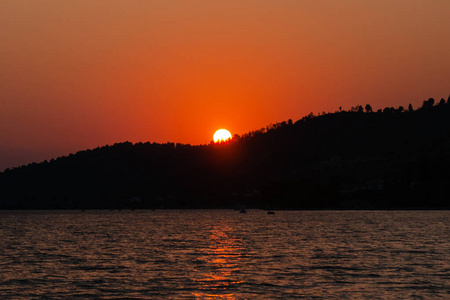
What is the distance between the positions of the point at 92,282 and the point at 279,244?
5178 cm

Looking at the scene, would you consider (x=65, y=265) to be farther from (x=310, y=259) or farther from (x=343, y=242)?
(x=343, y=242)

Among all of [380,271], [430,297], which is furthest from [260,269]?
[430,297]

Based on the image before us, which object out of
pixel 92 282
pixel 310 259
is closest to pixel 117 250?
pixel 310 259

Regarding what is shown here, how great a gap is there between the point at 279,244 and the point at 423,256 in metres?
29.1

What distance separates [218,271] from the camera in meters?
71.7

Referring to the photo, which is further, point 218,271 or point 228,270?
point 228,270

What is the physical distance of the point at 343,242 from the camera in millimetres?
113688

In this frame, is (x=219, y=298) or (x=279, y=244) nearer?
(x=219, y=298)

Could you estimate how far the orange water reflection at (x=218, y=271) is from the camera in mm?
56438

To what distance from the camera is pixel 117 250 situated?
10075 cm

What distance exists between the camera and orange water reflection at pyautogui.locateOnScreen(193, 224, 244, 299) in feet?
185

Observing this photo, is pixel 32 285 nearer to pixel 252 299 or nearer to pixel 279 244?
pixel 252 299

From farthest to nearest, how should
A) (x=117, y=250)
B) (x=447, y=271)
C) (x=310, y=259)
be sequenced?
(x=117, y=250), (x=310, y=259), (x=447, y=271)

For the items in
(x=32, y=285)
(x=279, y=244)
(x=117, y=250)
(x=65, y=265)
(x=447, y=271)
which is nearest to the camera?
(x=32, y=285)
